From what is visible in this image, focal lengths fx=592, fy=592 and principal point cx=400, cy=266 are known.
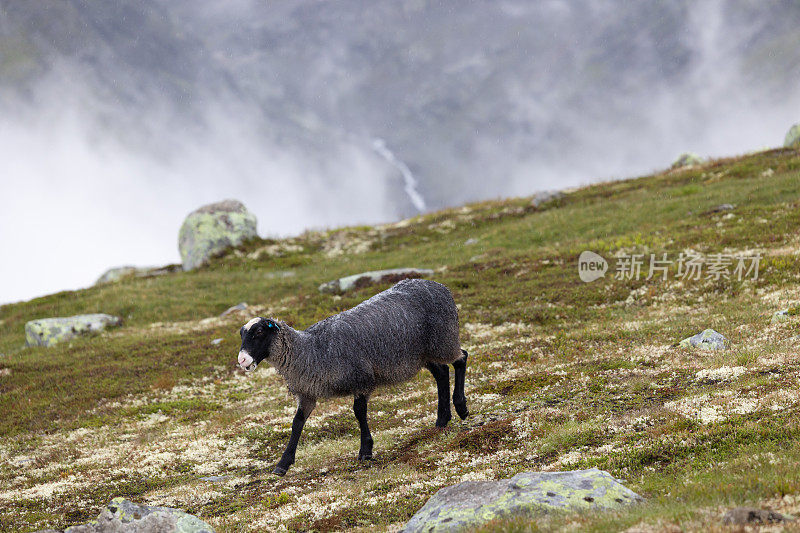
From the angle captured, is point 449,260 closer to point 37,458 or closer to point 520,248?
point 520,248

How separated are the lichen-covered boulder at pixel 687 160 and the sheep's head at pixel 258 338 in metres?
72.4

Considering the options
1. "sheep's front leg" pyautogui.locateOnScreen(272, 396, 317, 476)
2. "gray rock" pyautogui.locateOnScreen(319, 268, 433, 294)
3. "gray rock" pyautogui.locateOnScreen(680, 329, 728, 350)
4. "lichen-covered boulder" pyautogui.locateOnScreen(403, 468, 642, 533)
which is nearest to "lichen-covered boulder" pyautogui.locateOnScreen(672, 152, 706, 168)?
"gray rock" pyautogui.locateOnScreen(319, 268, 433, 294)

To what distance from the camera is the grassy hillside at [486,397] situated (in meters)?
11.1

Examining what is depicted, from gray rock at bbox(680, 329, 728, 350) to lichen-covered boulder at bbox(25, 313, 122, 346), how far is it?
37.1 meters

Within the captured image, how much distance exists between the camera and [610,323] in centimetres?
2681

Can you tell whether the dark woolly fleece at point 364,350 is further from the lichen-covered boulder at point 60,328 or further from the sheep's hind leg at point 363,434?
the lichen-covered boulder at point 60,328

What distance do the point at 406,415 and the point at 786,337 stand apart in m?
12.0

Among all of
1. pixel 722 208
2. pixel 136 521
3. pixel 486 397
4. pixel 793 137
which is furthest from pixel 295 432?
pixel 793 137

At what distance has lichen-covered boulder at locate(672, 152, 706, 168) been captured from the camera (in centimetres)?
7506

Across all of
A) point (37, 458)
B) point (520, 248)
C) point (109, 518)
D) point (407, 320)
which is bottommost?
point (37, 458)

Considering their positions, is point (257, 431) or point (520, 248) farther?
point (520, 248)

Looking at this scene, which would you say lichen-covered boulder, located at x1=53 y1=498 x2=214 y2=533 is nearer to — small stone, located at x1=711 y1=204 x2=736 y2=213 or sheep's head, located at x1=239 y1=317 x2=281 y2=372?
sheep's head, located at x1=239 y1=317 x2=281 y2=372

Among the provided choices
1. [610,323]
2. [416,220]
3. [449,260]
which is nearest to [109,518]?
[610,323]

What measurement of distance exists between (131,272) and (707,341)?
223 ft
